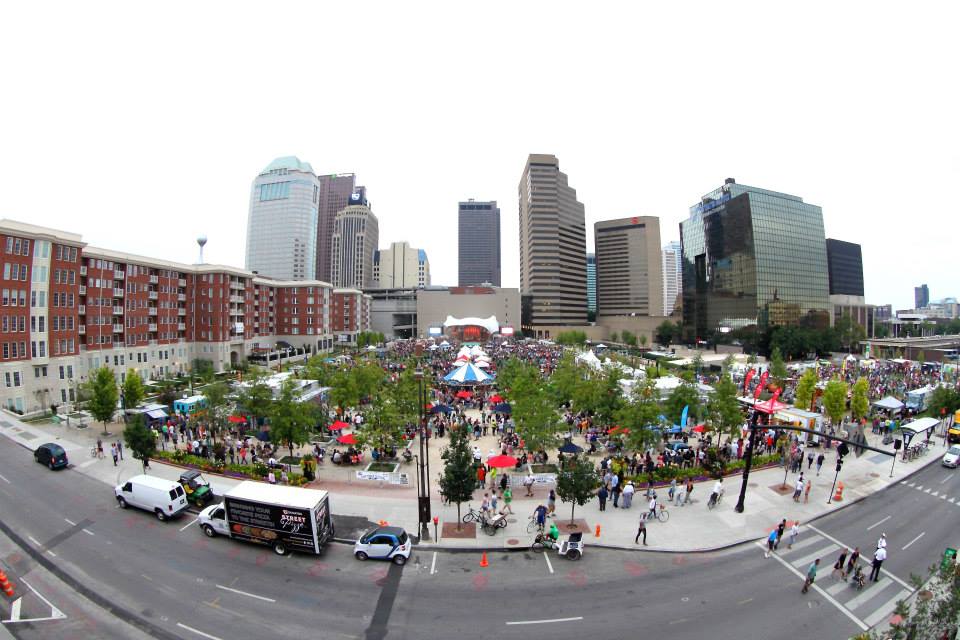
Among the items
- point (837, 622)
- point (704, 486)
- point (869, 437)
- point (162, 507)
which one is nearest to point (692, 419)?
point (704, 486)

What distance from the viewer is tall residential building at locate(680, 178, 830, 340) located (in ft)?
333

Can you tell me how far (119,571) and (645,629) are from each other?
1712 cm

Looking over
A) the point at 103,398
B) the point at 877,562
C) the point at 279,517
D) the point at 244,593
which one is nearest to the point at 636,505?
the point at 877,562

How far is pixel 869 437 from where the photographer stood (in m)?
33.3

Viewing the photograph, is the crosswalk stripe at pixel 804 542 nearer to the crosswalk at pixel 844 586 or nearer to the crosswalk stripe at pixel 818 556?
the crosswalk at pixel 844 586

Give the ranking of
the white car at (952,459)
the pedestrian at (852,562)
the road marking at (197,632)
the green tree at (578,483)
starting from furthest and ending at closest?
1. the white car at (952,459)
2. the green tree at (578,483)
3. the pedestrian at (852,562)
4. the road marking at (197,632)

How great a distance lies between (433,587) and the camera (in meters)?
14.4

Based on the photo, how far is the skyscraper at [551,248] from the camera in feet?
547

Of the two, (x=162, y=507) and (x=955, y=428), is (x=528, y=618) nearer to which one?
(x=162, y=507)

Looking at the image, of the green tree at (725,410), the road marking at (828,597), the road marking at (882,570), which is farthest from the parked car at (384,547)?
the green tree at (725,410)

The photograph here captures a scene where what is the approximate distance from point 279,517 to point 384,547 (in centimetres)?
404

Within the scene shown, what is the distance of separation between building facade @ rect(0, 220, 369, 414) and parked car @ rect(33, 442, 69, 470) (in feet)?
62.9

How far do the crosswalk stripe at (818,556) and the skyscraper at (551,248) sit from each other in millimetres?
153756

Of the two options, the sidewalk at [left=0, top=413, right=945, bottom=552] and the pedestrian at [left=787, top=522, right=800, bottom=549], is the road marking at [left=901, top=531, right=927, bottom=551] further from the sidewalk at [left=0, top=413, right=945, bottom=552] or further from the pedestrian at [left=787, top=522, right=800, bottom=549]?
the pedestrian at [left=787, top=522, right=800, bottom=549]
